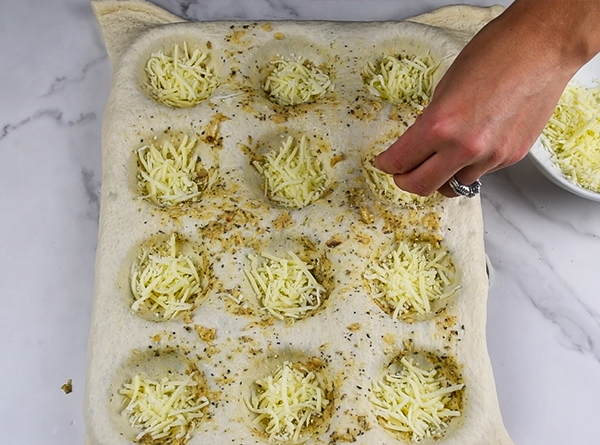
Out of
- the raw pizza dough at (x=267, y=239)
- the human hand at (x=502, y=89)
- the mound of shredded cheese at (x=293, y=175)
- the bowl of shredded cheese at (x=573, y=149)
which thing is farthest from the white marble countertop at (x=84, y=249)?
the human hand at (x=502, y=89)

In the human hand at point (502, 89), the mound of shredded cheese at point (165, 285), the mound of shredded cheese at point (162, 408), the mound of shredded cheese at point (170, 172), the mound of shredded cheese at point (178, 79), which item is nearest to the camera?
the human hand at point (502, 89)

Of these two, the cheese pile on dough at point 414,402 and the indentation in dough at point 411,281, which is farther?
the indentation in dough at point 411,281

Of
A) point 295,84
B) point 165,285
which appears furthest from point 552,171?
point 165,285

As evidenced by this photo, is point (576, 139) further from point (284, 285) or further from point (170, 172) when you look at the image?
point (170, 172)

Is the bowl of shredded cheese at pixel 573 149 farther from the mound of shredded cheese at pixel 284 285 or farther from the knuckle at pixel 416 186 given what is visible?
the mound of shredded cheese at pixel 284 285

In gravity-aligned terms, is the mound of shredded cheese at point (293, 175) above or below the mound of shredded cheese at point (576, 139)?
below

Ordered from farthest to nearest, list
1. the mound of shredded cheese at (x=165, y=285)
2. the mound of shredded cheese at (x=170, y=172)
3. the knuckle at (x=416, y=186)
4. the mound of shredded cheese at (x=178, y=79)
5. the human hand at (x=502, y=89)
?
the mound of shredded cheese at (x=178, y=79) < the mound of shredded cheese at (x=170, y=172) < the mound of shredded cheese at (x=165, y=285) < the knuckle at (x=416, y=186) < the human hand at (x=502, y=89)
